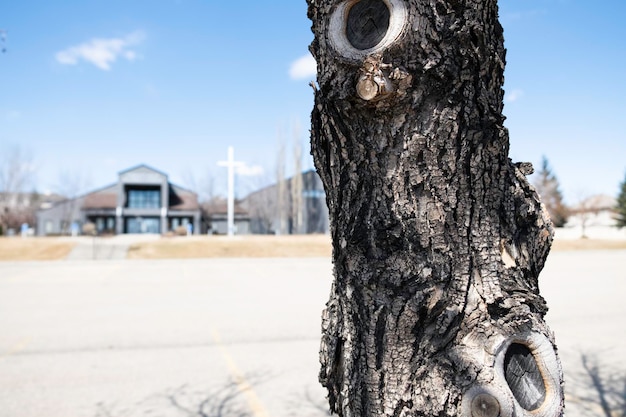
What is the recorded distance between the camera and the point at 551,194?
67312 millimetres

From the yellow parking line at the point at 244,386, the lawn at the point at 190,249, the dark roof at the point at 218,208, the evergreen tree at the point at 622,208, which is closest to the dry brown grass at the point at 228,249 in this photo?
the lawn at the point at 190,249

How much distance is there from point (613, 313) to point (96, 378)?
996 centimetres

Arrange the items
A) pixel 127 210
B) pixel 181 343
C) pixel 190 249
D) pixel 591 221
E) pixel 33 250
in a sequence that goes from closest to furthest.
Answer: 1. pixel 181 343
2. pixel 33 250
3. pixel 190 249
4. pixel 127 210
5. pixel 591 221

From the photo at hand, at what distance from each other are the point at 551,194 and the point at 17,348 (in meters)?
71.5

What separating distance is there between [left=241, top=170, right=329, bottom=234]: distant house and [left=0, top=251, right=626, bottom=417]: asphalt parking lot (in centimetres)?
3162

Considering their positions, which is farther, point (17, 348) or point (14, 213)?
point (14, 213)

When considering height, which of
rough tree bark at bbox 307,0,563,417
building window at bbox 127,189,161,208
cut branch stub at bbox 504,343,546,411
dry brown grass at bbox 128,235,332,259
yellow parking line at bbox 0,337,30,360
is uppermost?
building window at bbox 127,189,161,208

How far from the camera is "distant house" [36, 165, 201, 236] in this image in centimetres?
4834

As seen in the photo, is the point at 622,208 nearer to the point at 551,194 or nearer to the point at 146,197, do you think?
the point at 551,194

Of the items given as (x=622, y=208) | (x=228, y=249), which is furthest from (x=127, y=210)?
(x=622, y=208)

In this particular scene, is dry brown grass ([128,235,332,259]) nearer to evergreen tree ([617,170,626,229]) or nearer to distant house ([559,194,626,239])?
distant house ([559,194,626,239])

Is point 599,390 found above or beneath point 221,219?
beneath

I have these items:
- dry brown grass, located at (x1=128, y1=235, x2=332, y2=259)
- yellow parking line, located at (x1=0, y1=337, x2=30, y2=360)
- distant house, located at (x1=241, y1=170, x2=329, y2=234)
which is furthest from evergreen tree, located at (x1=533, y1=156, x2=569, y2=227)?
yellow parking line, located at (x1=0, y1=337, x2=30, y2=360)

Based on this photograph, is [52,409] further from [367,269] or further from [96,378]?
[367,269]
